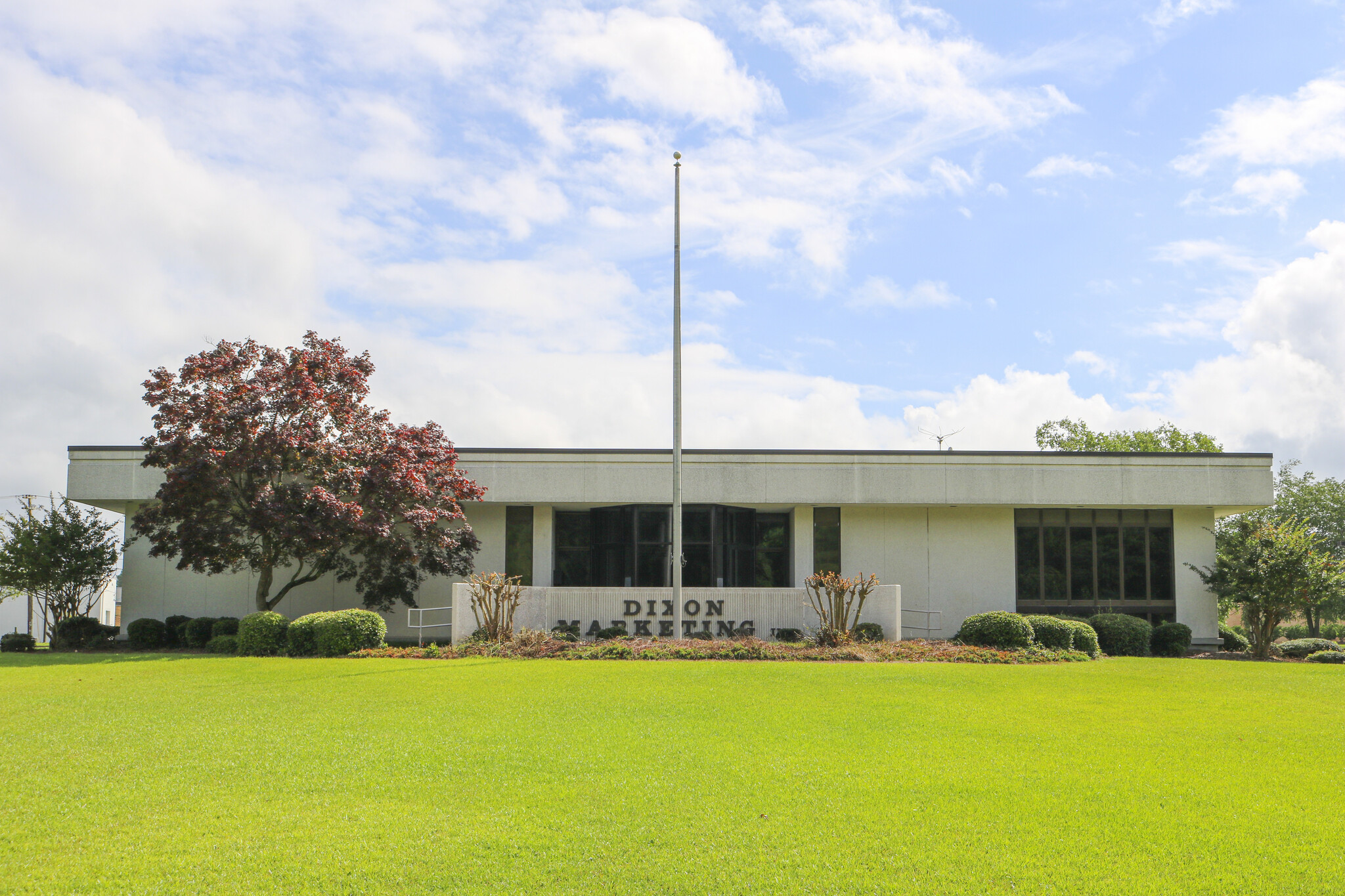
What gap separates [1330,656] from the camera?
21.7 metres

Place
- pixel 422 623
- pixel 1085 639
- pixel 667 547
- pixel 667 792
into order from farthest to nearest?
pixel 667 547, pixel 422 623, pixel 1085 639, pixel 667 792

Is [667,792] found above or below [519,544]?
below

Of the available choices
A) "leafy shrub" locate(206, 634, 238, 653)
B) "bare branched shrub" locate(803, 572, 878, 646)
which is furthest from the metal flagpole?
"leafy shrub" locate(206, 634, 238, 653)

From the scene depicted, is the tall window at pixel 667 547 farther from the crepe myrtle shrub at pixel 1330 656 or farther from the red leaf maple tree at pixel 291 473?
the crepe myrtle shrub at pixel 1330 656

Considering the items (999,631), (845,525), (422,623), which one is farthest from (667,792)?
(845,525)

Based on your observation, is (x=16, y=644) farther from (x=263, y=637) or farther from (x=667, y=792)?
(x=667, y=792)

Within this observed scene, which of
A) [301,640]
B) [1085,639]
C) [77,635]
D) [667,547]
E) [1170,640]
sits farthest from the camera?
[667,547]

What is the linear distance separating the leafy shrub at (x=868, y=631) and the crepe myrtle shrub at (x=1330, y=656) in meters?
9.73

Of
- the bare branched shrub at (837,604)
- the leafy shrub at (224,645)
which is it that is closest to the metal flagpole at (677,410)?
the bare branched shrub at (837,604)

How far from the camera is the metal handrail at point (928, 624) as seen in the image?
84.8 ft

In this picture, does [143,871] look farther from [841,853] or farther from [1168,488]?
[1168,488]

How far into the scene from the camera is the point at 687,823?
257 inches

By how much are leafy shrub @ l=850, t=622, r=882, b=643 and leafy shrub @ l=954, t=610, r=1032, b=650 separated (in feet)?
6.01

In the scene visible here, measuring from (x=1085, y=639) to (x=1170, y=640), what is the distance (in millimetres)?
4114
